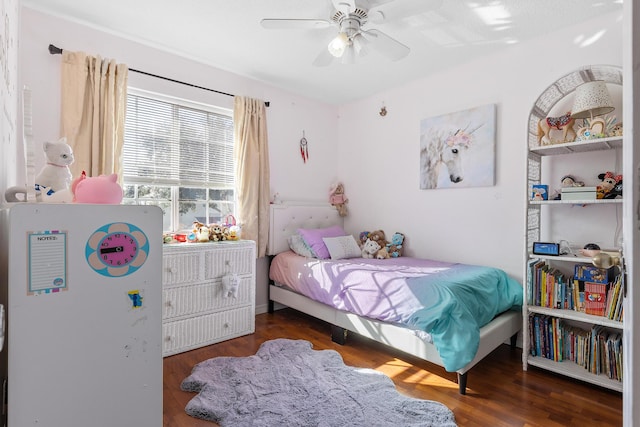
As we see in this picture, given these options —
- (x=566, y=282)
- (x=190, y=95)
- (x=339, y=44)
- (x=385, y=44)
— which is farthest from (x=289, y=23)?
(x=566, y=282)

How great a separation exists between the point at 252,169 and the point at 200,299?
138cm

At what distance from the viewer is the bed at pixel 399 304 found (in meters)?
1.94

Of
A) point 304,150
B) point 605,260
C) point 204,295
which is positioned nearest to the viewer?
point 605,260

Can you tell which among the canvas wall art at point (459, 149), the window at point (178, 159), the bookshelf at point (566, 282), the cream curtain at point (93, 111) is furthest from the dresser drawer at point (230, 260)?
the bookshelf at point (566, 282)

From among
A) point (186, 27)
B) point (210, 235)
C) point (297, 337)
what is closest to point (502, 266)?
point (297, 337)

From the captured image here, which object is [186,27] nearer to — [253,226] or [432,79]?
[253,226]

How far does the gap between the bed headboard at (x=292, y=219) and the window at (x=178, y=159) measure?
496 mm

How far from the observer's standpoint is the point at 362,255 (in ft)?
11.2

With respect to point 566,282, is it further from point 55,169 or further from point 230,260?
point 55,169

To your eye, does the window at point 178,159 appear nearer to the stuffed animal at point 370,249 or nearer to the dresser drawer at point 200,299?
the dresser drawer at point 200,299

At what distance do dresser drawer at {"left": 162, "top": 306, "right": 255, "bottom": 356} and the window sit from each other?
910mm

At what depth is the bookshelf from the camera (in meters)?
2.01

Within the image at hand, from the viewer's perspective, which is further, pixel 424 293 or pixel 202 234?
pixel 202 234

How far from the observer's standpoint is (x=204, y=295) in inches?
105
